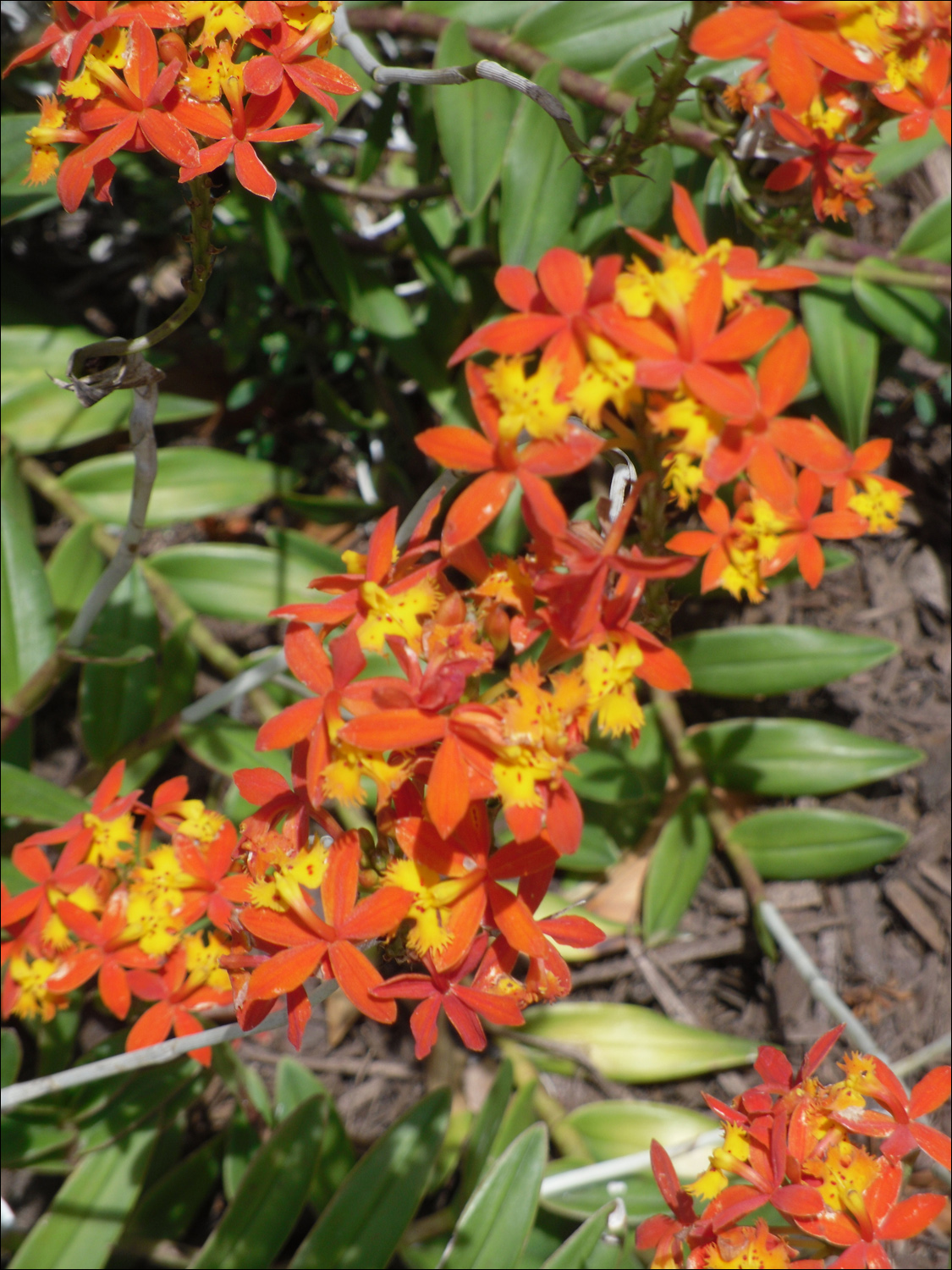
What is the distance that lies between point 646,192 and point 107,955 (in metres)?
1.21

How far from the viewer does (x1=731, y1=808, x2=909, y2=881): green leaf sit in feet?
5.29

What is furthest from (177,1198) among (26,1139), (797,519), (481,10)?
(481,10)

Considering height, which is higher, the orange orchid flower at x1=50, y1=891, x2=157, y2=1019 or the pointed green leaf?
the orange orchid flower at x1=50, y1=891, x2=157, y2=1019

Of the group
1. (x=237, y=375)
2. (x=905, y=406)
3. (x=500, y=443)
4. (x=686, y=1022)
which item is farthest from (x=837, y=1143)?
(x=237, y=375)

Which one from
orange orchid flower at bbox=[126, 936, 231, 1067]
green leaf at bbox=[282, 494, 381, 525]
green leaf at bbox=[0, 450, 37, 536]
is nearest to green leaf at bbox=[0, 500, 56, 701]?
green leaf at bbox=[0, 450, 37, 536]

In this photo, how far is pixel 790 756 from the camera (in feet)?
5.44

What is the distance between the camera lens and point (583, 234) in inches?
55.2

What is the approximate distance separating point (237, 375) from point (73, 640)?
0.95 metres

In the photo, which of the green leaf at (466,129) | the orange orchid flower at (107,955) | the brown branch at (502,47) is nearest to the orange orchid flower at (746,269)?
the green leaf at (466,129)

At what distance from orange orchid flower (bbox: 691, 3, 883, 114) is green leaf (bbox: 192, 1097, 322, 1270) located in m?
1.39

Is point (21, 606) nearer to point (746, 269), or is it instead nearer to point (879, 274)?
point (746, 269)

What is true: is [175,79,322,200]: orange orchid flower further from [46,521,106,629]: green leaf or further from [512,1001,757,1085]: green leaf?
[512,1001,757,1085]: green leaf

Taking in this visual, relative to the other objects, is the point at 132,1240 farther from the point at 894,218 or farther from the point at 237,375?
the point at 894,218

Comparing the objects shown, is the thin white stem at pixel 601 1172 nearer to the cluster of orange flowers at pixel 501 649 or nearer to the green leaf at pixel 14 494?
the cluster of orange flowers at pixel 501 649
